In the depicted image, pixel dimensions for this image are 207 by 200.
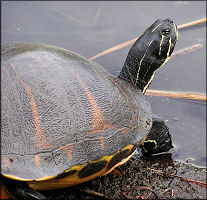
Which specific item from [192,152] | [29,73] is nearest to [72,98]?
[29,73]

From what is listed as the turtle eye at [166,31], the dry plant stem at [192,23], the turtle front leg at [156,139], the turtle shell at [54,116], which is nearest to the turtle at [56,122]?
the turtle shell at [54,116]

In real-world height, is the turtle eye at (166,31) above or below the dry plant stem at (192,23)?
above

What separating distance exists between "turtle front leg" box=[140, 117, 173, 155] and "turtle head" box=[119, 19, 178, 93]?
39 centimetres

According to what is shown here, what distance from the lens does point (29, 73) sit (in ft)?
6.87

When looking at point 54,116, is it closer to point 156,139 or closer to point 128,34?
point 156,139

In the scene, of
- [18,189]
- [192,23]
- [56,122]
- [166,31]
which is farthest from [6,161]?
[192,23]

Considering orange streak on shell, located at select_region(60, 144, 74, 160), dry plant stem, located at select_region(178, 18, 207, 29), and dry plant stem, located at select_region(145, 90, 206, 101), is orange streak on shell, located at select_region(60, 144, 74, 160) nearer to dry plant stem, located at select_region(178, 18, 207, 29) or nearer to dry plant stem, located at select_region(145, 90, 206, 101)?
dry plant stem, located at select_region(145, 90, 206, 101)

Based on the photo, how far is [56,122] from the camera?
2.03m

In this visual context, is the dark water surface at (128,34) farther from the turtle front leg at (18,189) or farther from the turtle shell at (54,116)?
the turtle front leg at (18,189)

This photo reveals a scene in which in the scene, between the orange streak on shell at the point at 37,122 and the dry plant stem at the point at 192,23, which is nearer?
the orange streak on shell at the point at 37,122

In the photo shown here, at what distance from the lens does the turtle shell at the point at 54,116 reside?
1.95 metres

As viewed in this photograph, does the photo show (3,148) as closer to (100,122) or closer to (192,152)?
(100,122)

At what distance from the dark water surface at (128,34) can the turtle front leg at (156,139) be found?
1.01ft

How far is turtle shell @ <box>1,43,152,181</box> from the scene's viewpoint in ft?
6.39
